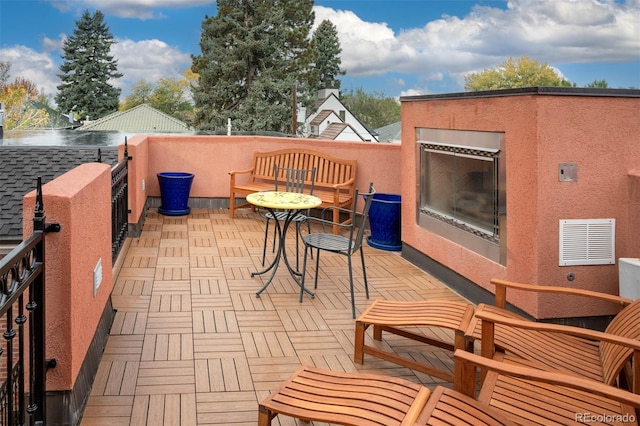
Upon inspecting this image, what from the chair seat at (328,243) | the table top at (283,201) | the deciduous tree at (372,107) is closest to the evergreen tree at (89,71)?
the deciduous tree at (372,107)

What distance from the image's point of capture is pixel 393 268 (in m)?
5.73

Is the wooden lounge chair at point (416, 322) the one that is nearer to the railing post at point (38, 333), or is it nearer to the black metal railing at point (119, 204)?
the railing post at point (38, 333)

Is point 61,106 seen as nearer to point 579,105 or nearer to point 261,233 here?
point 261,233

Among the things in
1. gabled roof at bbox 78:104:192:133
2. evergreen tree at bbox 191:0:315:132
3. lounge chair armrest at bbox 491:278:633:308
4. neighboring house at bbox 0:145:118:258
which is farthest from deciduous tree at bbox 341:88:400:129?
lounge chair armrest at bbox 491:278:633:308

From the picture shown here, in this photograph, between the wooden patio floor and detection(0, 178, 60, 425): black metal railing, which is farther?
the wooden patio floor

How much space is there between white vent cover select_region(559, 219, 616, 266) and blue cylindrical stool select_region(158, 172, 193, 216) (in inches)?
216

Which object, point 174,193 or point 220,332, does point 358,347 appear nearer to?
point 220,332

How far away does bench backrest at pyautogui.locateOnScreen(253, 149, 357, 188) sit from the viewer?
755 cm

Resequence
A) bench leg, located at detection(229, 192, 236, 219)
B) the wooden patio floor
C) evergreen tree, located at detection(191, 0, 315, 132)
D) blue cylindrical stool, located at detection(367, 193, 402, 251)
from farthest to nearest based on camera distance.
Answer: evergreen tree, located at detection(191, 0, 315, 132), bench leg, located at detection(229, 192, 236, 219), blue cylindrical stool, located at detection(367, 193, 402, 251), the wooden patio floor

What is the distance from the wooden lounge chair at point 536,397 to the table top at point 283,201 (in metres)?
2.37

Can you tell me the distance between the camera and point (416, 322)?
336 centimetres

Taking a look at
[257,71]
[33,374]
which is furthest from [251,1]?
[33,374]

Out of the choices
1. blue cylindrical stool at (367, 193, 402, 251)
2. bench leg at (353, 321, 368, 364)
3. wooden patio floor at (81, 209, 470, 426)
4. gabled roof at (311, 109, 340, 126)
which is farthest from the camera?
gabled roof at (311, 109, 340, 126)

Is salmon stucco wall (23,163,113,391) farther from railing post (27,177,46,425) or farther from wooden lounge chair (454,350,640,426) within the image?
wooden lounge chair (454,350,640,426)
